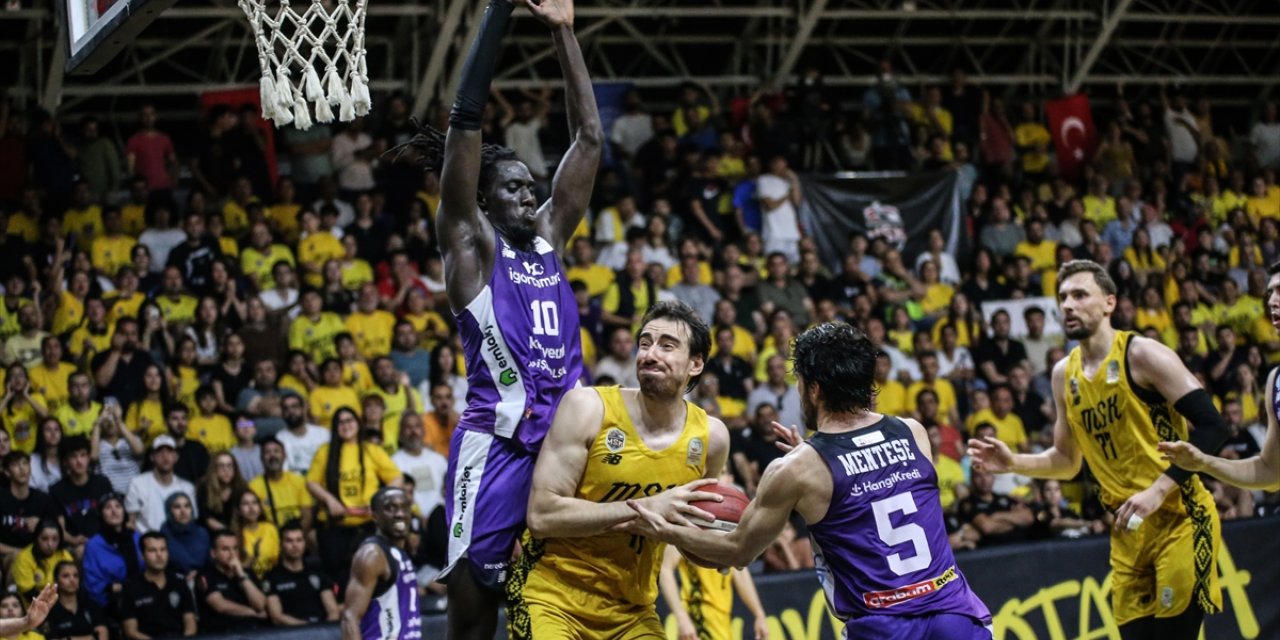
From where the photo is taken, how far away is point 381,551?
Answer: 913 cm

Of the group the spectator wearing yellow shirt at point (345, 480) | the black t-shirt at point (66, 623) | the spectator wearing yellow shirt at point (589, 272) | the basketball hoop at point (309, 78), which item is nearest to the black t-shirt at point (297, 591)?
the spectator wearing yellow shirt at point (345, 480)

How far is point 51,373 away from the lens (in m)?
12.4

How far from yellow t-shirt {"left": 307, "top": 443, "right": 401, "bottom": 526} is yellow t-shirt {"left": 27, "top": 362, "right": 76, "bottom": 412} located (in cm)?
203

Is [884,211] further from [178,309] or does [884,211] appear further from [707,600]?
[707,600]

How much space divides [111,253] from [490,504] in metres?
8.65

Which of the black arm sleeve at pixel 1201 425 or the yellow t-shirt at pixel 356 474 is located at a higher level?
the black arm sleeve at pixel 1201 425

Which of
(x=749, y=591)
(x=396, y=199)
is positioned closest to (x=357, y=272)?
(x=396, y=199)

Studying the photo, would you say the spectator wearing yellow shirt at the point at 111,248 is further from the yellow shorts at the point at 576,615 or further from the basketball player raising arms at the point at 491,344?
the yellow shorts at the point at 576,615

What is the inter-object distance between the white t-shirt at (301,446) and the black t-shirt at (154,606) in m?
1.53

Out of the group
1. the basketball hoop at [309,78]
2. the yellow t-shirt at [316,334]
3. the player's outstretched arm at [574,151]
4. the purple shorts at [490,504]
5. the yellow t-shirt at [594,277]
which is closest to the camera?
the purple shorts at [490,504]

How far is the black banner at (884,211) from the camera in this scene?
1733cm

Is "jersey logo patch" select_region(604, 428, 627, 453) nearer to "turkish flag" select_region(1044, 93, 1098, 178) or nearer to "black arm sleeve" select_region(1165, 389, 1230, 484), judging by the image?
"black arm sleeve" select_region(1165, 389, 1230, 484)

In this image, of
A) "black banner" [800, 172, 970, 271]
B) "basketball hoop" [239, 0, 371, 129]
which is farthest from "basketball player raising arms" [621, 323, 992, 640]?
"black banner" [800, 172, 970, 271]

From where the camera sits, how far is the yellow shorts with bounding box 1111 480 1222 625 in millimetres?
7727
